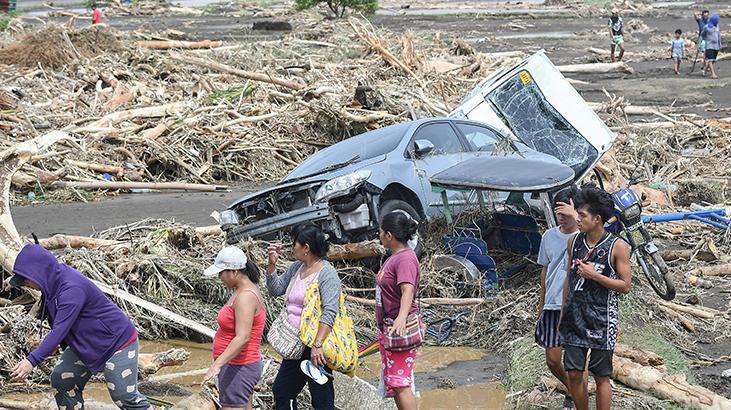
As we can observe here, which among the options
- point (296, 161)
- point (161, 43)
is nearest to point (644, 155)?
point (296, 161)

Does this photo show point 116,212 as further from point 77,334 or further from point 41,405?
point 77,334

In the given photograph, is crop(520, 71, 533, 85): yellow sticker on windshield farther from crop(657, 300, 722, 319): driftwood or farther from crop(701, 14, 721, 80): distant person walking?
crop(701, 14, 721, 80): distant person walking

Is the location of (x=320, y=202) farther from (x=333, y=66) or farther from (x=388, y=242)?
(x=333, y=66)

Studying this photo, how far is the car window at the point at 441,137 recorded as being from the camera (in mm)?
12141

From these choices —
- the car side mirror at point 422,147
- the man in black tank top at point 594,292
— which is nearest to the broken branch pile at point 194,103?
the car side mirror at point 422,147

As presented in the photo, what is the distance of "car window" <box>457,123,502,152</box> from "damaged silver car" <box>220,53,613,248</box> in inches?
0.5

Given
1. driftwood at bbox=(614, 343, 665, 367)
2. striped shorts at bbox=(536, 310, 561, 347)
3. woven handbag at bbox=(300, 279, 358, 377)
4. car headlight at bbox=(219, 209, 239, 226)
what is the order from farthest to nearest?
car headlight at bbox=(219, 209, 239, 226) < driftwood at bbox=(614, 343, 665, 367) < striped shorts at bbox=(536, 310, 561, 347) < woven handbag at bbox=(300, 279, 358, 377)

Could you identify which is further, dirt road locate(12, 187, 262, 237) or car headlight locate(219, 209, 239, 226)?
dirt road locate(12, 187, 262, 237)

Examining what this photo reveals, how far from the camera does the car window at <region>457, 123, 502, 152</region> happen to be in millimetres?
12523

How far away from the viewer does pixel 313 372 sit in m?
6.69

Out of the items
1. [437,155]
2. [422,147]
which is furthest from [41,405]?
[437,155]

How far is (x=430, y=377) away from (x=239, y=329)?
3.08 m

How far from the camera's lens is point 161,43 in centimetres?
2981

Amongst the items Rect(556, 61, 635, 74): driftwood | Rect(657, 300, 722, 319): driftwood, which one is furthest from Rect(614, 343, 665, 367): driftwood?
Rect(556, 61, 635, 74): driftwood
